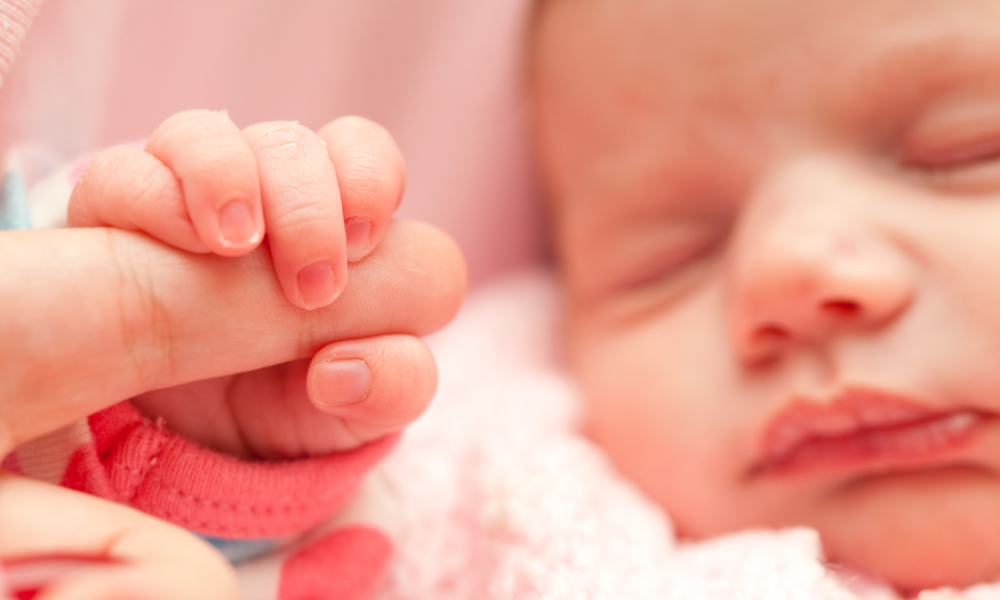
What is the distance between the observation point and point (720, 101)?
0.84 m

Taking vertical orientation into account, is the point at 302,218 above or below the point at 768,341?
above

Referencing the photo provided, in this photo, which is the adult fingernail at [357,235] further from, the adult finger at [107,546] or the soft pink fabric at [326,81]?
the soft pink fabric at [326,81]

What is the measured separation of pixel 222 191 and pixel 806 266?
1.63 ft

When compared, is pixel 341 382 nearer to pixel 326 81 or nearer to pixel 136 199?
pixel 136 199

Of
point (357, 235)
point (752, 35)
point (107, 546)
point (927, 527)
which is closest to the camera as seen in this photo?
point (107, 546)

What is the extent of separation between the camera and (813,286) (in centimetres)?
67

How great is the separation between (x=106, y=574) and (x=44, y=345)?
0.48 ft

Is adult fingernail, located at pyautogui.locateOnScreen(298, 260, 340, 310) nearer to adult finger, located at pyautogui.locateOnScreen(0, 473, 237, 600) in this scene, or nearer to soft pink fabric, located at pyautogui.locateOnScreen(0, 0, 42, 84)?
adult finger, located at pyautogui.locateOnScreen(0, 473, 237, 600)

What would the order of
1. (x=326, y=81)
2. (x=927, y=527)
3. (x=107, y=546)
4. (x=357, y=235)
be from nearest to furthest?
(x=107, y=546), (x=357, y=235), (x=927, y=527), (x=326, y=81)

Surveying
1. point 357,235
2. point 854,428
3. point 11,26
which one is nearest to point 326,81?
point 11,26

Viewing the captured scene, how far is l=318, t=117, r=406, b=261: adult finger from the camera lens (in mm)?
507

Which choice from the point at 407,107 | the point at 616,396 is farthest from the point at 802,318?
the point at 407,107

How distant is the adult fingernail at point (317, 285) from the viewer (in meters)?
0.48

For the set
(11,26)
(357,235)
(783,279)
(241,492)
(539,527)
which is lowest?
(539,527)
